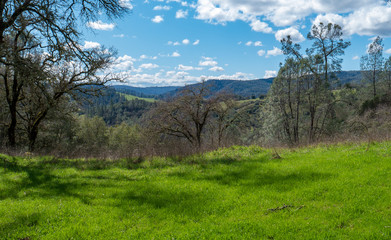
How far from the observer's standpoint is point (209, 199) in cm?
621

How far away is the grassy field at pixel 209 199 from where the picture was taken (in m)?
4.65

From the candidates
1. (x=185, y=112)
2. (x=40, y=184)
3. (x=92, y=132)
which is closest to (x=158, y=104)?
(x=185, y=112)

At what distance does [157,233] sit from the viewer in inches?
184

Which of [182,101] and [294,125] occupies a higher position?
[182,101]

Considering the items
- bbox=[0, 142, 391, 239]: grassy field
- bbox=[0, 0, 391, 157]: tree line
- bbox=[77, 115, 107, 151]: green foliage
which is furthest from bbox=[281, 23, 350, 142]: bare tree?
bbox=[77, 115, 107, 151]: green foliage

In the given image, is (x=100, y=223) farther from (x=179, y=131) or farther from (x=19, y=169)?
(x=179, y=131)

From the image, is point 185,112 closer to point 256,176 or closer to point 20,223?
point 256,176

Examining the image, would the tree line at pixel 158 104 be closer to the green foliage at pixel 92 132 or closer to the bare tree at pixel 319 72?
the bare tree at pixel 319 72

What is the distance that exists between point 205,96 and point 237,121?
5.08m

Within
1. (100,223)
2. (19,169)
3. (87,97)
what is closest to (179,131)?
(87,97)

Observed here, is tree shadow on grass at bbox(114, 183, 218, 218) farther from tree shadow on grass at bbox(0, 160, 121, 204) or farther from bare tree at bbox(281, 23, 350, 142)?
bare tree at bbox(281, 23, 350, 142)

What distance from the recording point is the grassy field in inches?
183

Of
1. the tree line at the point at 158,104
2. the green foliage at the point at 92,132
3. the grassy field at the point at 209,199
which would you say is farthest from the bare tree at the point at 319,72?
the green foliage at the point at 92,132

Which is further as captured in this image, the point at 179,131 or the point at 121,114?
the point at 121,114
